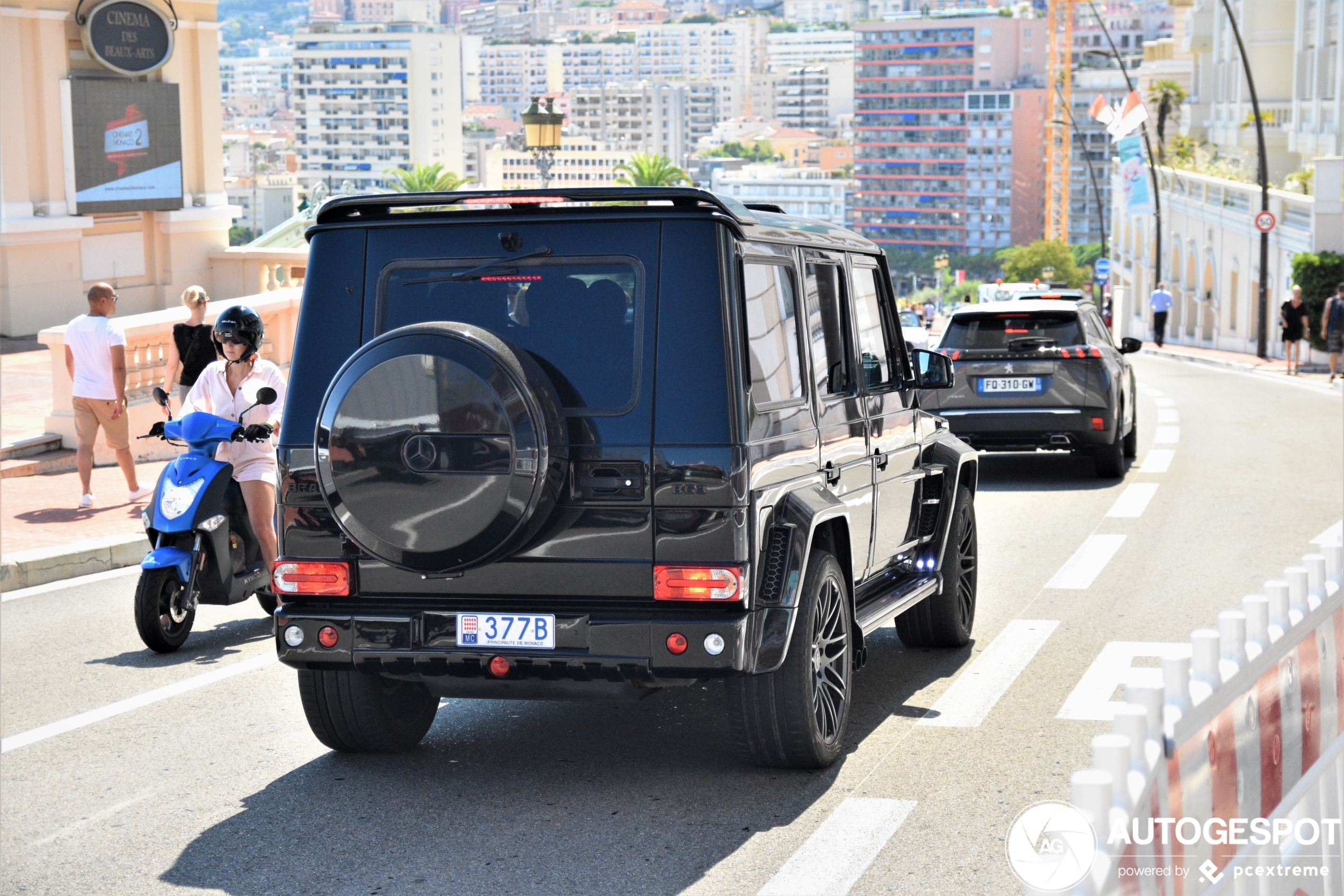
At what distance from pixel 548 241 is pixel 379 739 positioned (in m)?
1.99

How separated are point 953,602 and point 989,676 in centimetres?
52

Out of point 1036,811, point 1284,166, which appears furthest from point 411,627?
point 1284,166

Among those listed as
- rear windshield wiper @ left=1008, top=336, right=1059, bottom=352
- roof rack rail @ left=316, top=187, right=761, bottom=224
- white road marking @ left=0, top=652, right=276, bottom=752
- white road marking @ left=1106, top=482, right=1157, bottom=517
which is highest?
roof rack rail @ left=316, top=187, right=761, bottom=224

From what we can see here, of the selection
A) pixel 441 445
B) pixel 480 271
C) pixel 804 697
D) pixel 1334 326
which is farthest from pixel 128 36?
pixel 804 697

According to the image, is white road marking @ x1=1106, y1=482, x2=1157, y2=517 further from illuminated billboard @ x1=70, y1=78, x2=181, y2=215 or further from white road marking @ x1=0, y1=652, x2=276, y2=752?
illuminated billboard @ x1=70, y1=78, x2=181, y2=215

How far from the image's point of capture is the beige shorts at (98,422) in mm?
12609

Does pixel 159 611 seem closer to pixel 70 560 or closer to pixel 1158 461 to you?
pixel 70 560

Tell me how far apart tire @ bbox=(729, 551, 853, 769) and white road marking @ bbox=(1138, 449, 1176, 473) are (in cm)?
1006

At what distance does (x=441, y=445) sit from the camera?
5266 millimetres

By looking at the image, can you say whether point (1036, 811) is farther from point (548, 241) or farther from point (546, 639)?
point (548, 241)

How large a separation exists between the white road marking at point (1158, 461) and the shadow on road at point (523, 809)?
9161mm

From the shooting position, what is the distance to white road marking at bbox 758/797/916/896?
4.74 m

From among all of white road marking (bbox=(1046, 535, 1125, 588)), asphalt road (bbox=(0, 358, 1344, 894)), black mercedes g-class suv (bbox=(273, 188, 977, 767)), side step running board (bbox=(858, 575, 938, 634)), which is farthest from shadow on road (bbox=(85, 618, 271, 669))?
white road marking (bbox=(1046, 535, 1125, 588))

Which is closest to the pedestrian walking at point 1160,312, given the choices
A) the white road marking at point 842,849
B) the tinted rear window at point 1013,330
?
the tinted rear window at point 1013,330
